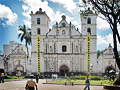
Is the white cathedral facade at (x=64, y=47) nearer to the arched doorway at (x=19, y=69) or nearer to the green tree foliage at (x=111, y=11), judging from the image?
the arched doorway at (x=19, y=69)

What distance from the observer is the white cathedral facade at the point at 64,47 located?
40.1m

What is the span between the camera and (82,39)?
4034 centimetres

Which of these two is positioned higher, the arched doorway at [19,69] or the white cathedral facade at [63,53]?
the white cathedral facade at [63,53]

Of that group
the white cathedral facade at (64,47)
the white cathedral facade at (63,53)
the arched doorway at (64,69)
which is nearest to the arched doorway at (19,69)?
the white cathedral facade at (63,53)

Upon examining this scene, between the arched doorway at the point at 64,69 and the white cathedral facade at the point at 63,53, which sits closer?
the white cathedral facade at the point at 63,53

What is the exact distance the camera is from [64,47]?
4103 cm

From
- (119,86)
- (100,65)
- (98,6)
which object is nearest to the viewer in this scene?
(119,86)

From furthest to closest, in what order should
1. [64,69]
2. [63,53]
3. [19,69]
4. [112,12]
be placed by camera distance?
[19,69], [64,69], [63,53], [112,12]

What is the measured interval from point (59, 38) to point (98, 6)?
89.9 ft

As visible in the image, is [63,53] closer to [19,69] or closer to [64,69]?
[64,69]

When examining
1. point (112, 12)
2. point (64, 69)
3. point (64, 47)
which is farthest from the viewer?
point (64, 47)

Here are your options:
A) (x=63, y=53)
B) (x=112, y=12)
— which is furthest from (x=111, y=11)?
(x=63, y=53)

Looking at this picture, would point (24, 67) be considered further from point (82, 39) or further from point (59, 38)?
point (82, 39)

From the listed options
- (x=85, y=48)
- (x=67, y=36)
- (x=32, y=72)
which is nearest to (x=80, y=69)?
(x=85, y=48)
